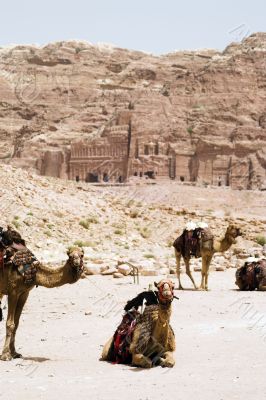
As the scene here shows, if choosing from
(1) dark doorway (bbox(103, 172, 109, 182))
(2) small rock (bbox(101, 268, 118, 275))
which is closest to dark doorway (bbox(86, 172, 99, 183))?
(1) dark doorway (bbox(103, 172, 109, 182))

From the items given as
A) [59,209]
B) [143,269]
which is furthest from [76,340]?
[59,209]

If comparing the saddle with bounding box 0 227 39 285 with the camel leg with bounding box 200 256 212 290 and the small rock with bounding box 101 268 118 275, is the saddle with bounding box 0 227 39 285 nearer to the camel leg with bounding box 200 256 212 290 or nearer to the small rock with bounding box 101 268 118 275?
the camel leg with bounding box 200 256 212 290

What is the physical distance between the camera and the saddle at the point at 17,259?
304 inches

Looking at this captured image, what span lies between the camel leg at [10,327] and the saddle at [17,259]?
0.83 feet

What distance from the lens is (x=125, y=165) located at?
87.4 m

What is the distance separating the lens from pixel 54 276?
303 inches

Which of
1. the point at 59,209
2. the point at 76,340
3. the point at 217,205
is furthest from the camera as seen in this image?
the point at 217,205

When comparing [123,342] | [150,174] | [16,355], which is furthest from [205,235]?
[150,174]

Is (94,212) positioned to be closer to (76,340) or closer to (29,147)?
(76,340)

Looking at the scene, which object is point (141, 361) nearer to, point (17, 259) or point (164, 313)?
point (164, 313)

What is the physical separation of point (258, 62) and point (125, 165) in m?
30.0

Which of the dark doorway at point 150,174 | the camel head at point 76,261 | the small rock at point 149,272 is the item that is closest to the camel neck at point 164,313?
the camel head at point 76,261

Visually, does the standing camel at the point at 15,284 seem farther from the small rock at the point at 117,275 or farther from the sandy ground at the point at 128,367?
the small rock at the point at 117,275

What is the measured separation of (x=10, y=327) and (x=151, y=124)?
83799 mm
